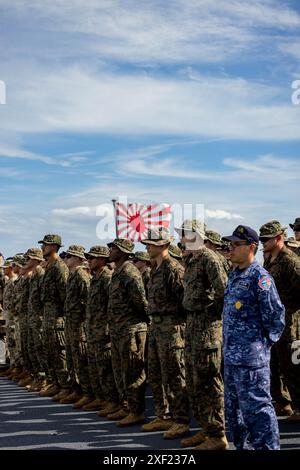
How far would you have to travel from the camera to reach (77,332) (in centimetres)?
926

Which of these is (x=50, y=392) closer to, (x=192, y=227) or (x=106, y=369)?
(x=106, y=369)

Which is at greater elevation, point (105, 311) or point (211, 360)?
point (105, 311)

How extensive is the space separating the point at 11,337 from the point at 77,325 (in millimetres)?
4583

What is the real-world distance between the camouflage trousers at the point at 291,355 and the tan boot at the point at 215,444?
1.37 meters

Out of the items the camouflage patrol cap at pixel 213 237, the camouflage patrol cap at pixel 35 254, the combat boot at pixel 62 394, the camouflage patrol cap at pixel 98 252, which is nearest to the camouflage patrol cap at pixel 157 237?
the camouflage patrol cap at pixel 213 237

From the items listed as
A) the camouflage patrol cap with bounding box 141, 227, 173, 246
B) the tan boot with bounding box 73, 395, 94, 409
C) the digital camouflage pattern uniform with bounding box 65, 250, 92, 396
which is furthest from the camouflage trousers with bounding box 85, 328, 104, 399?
Result: the camouflage patrol cap with bounding box 141, 227, 173, 246

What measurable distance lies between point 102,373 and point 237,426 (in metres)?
3.72

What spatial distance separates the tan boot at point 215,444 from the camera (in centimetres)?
606

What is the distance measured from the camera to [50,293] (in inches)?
398

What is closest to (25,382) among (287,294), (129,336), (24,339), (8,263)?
(24,339)

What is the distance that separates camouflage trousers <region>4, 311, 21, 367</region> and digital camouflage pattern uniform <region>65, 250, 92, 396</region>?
391 cm

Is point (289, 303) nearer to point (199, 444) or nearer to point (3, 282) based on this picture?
point (199, 444)

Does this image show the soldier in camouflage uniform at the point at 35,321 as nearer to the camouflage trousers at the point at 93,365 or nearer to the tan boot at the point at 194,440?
the camouflage trousers at the point at 93,365
